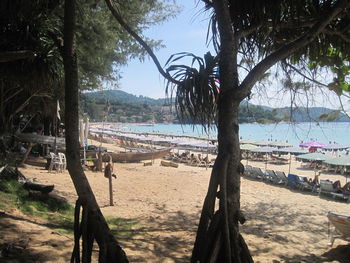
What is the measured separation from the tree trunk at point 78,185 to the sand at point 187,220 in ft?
3.15

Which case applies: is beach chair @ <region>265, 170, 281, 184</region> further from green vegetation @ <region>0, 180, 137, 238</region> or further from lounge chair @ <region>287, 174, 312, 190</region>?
green vegetation @ <region>0, 180, 137, 238</region>

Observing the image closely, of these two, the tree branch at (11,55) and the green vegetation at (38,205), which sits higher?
the tree branch at (11,55)

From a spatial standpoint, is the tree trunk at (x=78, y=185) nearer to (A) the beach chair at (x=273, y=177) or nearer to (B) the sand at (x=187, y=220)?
(B) the sand at (x=187, y=220)

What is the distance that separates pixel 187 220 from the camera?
6961 mm

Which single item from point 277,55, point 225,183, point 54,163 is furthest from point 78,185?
point 54,163

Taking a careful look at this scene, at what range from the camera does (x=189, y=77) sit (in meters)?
2.66

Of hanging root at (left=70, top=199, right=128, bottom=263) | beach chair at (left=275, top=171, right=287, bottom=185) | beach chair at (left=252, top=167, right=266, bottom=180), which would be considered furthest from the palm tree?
beach chair at (left=252, top=167, right=266, bottom=180)

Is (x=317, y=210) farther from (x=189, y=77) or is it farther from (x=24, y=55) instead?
(x=24, y=55)

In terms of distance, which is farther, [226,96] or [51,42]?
[51,42]

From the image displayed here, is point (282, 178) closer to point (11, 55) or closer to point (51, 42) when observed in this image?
point (51, 42)

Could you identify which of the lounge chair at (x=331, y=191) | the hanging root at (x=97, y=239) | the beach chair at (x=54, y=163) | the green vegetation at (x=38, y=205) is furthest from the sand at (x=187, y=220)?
the hanging root at (x=97, y=239)

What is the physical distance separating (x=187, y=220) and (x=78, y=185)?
4530 millimetres

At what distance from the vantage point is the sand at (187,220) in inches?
185

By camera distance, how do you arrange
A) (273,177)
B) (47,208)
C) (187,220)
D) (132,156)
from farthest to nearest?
1. (132,156)
2. (273,177)
3. (187,220)
4. (47,208)
